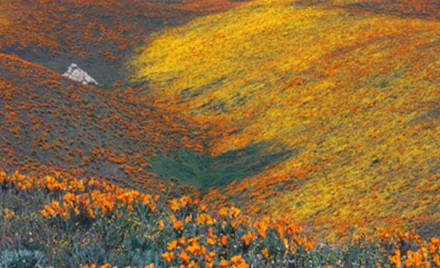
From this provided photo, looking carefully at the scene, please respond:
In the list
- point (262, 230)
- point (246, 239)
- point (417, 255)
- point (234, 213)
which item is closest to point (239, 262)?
point (246, 239)

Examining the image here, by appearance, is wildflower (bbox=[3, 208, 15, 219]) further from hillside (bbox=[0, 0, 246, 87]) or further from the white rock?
hillside (bbox=[0, 0, 246, 87])

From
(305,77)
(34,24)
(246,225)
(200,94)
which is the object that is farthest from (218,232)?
(34,24)

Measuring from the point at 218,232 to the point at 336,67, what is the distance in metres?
37.9

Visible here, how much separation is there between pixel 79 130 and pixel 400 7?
41.7 meters

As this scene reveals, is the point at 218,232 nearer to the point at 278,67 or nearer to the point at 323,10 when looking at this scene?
the point at 278,67

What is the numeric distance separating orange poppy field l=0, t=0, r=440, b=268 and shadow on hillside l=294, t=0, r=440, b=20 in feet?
1.15

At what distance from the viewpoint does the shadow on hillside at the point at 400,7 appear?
186 feet

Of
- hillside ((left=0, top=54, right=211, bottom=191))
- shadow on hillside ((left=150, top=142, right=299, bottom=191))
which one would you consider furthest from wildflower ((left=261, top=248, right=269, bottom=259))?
shadow on hillside ((left=150, top=142, right=299, bottom=191))

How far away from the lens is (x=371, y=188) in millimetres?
23750

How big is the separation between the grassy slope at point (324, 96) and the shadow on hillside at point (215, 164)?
0.99 m

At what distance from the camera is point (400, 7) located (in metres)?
59.8

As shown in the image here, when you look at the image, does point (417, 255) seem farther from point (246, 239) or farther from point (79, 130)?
point (79, 130)

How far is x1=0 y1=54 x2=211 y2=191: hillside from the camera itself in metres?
29.8

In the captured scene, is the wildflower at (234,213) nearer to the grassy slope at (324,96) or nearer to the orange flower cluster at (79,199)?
the orange flower cluster at (79,199)
